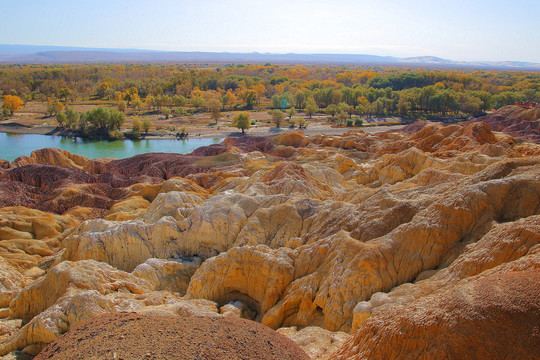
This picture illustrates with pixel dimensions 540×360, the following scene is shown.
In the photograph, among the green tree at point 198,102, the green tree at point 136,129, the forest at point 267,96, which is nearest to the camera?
the green tree at point 136,129

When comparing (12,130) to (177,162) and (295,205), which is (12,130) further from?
(295,205)

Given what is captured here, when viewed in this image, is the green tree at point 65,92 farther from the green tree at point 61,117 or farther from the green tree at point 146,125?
the green tree at point 146,125

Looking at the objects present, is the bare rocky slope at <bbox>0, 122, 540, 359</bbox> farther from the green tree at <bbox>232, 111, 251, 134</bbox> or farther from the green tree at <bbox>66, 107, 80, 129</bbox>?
the green tree at <bbox>66, 107, 80, 129</bbox>

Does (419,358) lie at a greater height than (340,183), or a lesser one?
greater

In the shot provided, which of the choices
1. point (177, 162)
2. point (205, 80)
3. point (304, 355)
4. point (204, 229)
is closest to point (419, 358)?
point (304, 355)

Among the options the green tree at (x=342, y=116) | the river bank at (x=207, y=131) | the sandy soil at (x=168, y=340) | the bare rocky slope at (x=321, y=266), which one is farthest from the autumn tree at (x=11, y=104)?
the sandy soil at (x=168, y=340)

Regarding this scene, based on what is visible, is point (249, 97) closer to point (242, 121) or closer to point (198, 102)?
point (198, 102)

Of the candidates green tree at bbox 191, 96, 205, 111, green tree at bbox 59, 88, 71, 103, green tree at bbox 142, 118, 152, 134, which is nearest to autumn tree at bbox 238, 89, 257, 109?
green tree at bbox 191, 96, 205, 111
